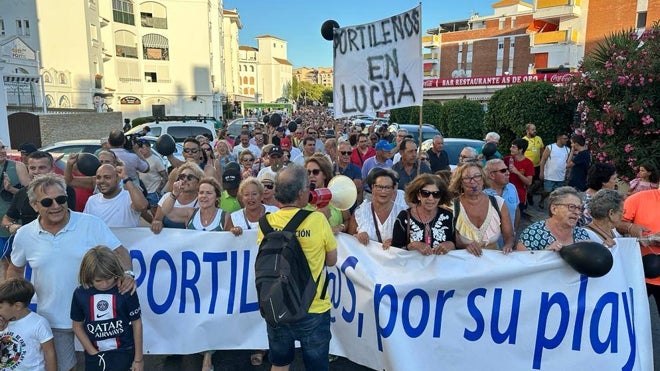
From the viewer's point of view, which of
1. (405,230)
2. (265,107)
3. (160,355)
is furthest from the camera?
(265,107)

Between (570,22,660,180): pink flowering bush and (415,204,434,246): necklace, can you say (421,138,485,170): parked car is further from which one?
(415,204,434,246): necklace

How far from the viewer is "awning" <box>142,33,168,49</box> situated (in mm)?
48531

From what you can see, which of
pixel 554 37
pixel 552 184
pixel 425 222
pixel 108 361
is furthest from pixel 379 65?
pixel 554 37

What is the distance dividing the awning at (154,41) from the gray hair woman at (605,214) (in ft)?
169

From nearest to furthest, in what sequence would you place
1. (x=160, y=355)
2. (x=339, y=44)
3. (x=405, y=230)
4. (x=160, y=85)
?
(x=405, y=230)
(x=160, y=355)
(x=339, y=44)
(x=160, y=85)

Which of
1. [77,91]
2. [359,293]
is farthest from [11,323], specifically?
[77,91]

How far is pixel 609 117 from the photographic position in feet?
27.6

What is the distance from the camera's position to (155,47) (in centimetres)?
4909

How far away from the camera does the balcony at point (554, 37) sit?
3856 centimetres

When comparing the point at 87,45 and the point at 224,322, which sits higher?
the point at 87,45

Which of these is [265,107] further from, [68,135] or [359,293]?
[359,293]

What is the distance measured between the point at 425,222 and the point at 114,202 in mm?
2658

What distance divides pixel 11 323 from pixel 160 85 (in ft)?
164

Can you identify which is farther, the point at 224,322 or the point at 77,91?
the point at 77,91
